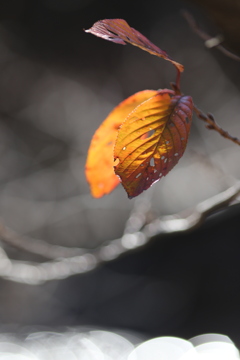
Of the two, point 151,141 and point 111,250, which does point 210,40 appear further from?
point 111,250

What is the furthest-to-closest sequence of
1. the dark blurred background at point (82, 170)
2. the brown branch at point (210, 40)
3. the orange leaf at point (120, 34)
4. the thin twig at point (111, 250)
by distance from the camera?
the dark blurred background at point (82, 170) → the thin twig at point (111, 250) → the brown branch at point (210, 40) → the orange leaf at point (120, 34)

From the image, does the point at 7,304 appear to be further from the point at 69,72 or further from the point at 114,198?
the point at 69,72

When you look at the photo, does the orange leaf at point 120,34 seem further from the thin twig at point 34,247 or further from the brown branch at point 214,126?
the thin twig at point 34,247

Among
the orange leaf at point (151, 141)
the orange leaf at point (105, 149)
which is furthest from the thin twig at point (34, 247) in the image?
the orange leaf at point (151, 141)

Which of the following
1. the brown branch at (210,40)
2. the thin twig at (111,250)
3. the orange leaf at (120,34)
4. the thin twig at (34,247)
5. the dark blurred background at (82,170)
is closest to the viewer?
the orange leaf at (120,34)

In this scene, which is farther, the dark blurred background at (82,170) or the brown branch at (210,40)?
the dark blurred background at (82,170)

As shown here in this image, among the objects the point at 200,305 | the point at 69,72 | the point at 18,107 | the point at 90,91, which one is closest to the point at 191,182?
the point at 200,305
